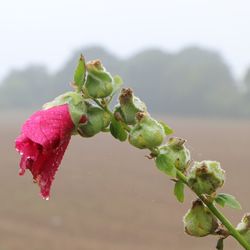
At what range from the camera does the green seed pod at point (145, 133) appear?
859mm

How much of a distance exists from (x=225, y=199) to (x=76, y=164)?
2495 centimetres

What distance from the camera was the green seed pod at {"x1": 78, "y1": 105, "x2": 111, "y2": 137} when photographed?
870 mm

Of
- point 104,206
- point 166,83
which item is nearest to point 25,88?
point 166,83

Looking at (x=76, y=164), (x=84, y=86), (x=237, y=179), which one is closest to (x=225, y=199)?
(x=84, y=86)

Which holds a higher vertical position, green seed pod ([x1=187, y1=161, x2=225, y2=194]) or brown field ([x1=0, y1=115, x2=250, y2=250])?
brown field ([x1=0, y1=115, x2=250, y2=250])

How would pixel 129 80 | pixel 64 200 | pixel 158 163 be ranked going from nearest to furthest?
Result: pixel 158 163 → pixel 64 200 → pixel 129 80

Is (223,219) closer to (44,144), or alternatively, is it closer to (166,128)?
(166,128)

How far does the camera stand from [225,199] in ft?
3.05

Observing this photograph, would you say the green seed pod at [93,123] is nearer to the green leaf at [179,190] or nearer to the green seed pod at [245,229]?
the green leaf at [179,190]

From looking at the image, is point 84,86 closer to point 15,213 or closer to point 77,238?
point 77,238

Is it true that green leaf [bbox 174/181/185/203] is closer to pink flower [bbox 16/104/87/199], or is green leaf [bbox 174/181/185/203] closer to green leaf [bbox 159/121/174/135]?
green leaf [bbox 159/121/174/135]

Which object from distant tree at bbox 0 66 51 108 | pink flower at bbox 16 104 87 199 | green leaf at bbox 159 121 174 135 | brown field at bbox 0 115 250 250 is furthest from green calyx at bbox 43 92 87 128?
distant tree at bbox 0 66 51 108

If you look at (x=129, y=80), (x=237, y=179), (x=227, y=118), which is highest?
(x=129, y=80)

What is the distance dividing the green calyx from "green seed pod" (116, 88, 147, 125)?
5 cm
